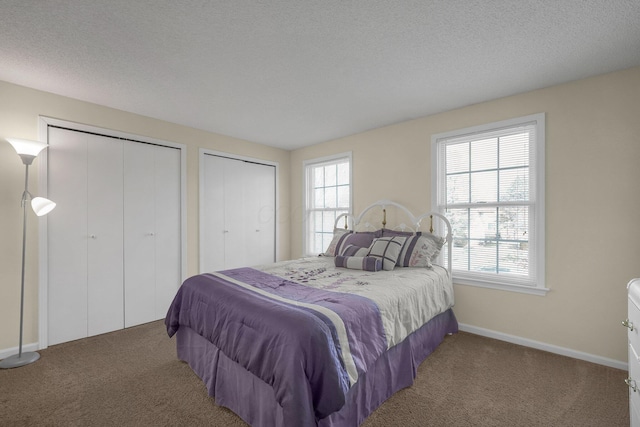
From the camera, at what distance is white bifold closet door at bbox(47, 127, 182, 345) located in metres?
3.01

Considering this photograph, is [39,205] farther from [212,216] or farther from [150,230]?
[212,216]

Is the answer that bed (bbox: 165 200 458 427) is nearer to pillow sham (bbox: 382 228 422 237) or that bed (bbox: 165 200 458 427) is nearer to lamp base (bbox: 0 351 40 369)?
pillow sham (bbox: 382 228 422 237)

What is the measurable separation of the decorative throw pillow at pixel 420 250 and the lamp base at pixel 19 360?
352 centimetres

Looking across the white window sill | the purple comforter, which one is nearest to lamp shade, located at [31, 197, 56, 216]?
the purple comforter

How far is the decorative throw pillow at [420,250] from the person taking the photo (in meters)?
3.06

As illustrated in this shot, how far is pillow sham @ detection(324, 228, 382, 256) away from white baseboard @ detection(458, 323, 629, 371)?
1.37 m

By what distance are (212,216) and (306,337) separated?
3196mm

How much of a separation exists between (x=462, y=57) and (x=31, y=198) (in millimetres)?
Result: 4018

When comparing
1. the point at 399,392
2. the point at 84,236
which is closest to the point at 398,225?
the point at 399,392

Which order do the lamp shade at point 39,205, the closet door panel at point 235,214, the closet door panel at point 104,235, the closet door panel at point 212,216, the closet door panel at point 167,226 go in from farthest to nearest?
the closet door panel at point 235,214, the closet door panel at point 212,216, the closet door panel at point 167,226, the closet door panel at point 104,235, the lamp shade at point 39,205

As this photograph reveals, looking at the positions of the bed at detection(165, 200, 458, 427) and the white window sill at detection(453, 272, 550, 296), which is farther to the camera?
the white window sill at detection(453, 272, 550, 296)

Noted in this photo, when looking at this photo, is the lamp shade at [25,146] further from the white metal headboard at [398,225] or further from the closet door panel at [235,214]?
the white metal headboard at [398,225]

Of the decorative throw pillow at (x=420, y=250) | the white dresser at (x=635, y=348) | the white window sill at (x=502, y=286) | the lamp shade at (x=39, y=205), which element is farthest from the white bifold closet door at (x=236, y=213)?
the white dresser at (x=635, y=348)

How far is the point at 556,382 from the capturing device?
7.36 feet
